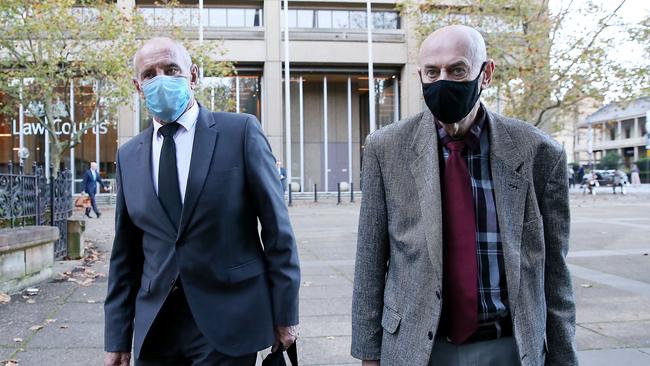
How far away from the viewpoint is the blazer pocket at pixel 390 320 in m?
1.98

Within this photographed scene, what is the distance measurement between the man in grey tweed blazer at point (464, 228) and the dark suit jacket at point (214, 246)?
1.42 feet

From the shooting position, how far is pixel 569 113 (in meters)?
25.0

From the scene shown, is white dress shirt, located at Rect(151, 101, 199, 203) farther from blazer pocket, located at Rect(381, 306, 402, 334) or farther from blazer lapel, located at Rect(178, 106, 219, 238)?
blazer pocket, located at Rect(381, 306, 402, 334)

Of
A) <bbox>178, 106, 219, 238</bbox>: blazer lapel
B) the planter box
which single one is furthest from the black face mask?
the planter box

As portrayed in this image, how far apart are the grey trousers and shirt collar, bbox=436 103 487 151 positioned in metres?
0.68

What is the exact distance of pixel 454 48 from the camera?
6.26ft

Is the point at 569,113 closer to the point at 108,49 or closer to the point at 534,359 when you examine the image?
the point at 108,49

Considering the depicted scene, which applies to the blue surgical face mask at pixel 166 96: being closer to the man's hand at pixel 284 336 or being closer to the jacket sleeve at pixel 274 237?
the jacket sleeve at pixel 274 237

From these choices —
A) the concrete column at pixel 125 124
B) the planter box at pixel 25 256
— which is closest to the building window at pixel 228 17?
the concrete column at pixel 125 124

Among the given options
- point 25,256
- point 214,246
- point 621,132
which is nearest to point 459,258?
point 214,246

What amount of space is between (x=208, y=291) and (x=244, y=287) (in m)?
0.15

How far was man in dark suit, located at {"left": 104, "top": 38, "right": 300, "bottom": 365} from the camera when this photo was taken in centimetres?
223

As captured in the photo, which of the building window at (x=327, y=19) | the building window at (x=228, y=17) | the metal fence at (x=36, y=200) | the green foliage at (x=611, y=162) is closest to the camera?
the metal fence at (x=36, y=200)

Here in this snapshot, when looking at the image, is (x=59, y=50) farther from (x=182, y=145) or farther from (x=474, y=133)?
(x=474, y=133)
